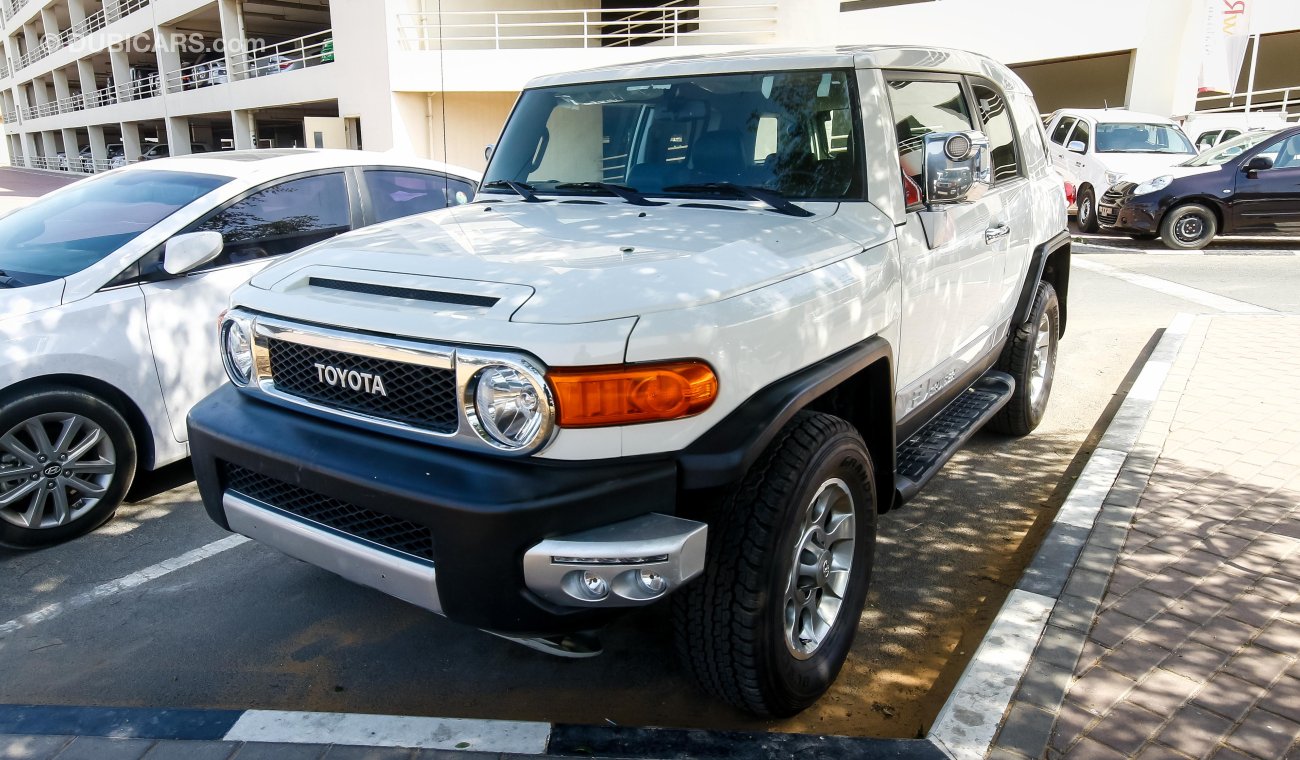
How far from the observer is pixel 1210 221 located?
13008 mm

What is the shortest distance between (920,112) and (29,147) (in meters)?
68.6

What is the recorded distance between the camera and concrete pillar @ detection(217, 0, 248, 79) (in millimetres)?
29203

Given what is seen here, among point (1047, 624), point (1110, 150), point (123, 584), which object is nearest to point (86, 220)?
point (123, 584)

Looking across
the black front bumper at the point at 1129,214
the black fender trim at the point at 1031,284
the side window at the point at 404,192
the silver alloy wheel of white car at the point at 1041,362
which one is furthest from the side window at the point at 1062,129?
the side window at the point at 404,192

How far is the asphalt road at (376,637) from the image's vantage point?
314 centimetres

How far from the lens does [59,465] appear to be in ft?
13.8

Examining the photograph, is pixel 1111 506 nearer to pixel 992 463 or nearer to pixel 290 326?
pixel 992 463

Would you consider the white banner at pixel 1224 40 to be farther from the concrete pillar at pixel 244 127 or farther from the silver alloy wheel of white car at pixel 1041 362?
the concrete pillar at pixel 244 127

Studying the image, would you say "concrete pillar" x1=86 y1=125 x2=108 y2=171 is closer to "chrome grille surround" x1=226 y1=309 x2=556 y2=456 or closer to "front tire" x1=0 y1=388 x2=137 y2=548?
"front tire" x1=0 y1=388 x2=137 y2=548

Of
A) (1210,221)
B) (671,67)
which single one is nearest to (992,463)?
(671,67)

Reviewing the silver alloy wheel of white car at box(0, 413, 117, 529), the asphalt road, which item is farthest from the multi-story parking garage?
the asphalt road

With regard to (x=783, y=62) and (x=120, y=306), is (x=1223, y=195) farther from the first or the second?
(x=120, y=306)

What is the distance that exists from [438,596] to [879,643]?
1.82 m

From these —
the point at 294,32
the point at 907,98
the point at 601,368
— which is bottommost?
the point at 601,368
